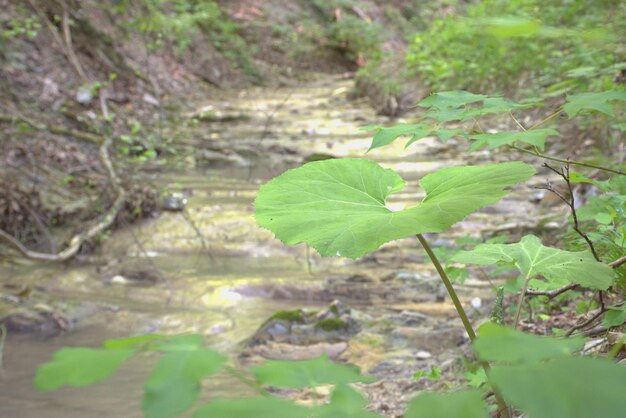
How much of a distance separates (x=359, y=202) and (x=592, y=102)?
56cm

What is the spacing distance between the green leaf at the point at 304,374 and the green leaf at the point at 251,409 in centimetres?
5

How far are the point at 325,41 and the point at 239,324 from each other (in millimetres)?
15132

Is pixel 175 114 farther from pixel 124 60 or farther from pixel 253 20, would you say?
pixel 253 20

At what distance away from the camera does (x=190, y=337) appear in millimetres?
579

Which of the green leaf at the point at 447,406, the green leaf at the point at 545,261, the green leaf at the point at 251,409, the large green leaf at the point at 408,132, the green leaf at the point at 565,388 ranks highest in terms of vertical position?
the green leaf at the point at 565,388

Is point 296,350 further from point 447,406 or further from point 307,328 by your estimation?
point 447,406

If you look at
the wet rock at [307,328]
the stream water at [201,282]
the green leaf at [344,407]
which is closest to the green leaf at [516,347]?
the green leaf at [344,407]

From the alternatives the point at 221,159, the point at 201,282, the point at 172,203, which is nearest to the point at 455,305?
the point at 201,282

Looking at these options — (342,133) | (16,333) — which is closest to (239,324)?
(16,333)

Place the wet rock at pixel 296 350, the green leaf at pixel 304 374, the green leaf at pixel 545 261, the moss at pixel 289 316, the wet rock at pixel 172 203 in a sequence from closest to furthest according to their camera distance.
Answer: the green leaf at pixel 304 374, the green leaf at pixel 545 261, the wet rock at pixel 296 350, the moss at pixel 289 316, the wet rock at pixel 172 203

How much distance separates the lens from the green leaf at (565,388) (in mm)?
464

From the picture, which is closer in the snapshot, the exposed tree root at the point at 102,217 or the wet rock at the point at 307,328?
the wet rock at the point at 307,328

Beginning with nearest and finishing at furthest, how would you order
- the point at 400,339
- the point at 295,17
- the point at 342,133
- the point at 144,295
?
1. the point at 400,339
2. the point at 144,295
3. the point at 342,133
4. the point at 295,17

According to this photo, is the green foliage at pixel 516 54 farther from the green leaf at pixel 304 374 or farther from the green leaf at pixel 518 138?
the green leaf at pixel 304 374
